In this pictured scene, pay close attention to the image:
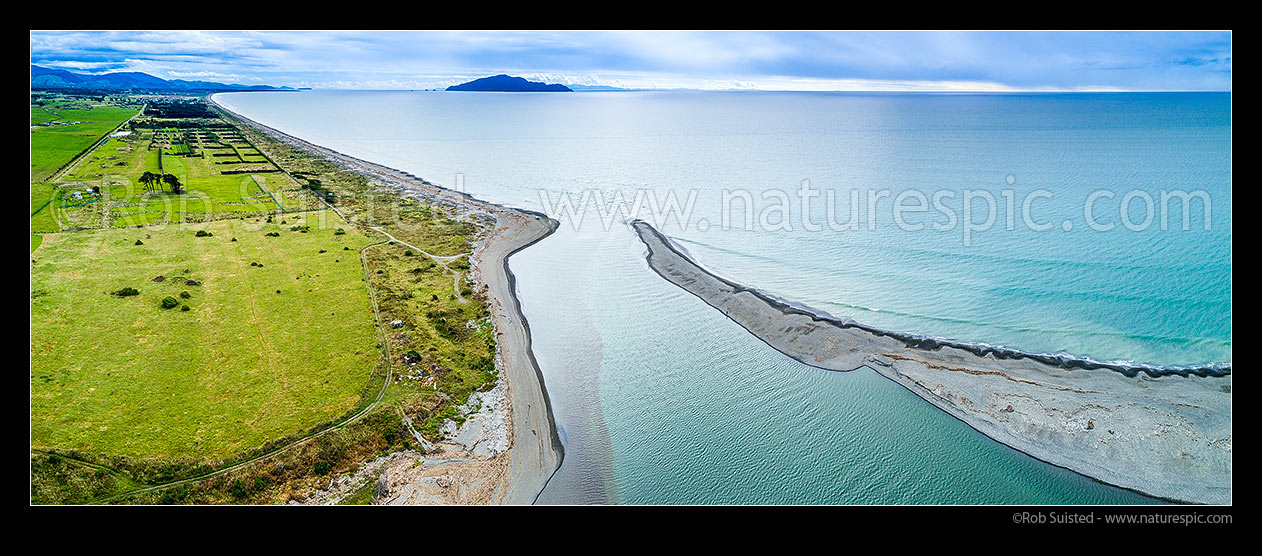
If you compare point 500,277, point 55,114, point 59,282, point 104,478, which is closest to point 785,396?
point 500,277

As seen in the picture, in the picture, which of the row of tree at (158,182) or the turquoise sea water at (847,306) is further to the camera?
the row of tree at (158,182)

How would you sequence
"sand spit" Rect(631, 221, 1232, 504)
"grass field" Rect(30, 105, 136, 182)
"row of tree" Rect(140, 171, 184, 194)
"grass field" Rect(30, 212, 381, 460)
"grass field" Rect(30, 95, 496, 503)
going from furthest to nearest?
"grass field" Rect(30, 105, 136, 182) → "row of tree" Rect(140, 171, 184, 194) → "grass field" Rect(30, 212, 381, 460) → "sand spit" Rect(631, 221, 1232, 504) → "grass field" Rect(30, 95, 496, 503)

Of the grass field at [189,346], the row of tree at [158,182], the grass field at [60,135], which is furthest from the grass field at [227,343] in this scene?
the grass field at [60,135]

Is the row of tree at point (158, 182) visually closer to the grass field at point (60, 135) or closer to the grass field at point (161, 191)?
the grass field at point (161, 191)

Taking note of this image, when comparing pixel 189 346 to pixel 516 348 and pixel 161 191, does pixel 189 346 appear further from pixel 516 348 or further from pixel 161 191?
pixel 161 191

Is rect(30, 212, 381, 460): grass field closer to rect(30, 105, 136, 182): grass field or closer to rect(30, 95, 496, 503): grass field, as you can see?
rect(30, 95, 496, 503): grass field

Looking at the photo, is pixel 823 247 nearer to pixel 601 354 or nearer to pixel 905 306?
pixel 905 306

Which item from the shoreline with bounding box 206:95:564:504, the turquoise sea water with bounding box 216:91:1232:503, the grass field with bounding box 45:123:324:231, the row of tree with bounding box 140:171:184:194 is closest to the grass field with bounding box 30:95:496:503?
the grass field with bounding box 45:123:324:231
